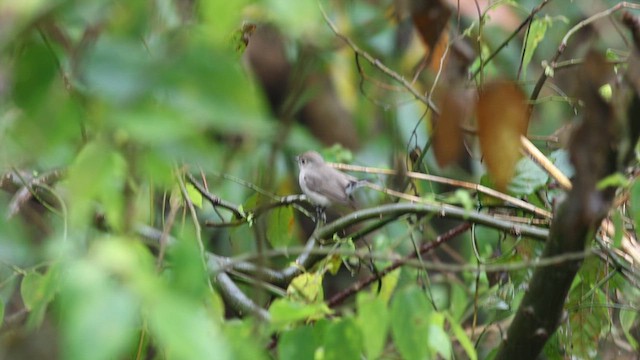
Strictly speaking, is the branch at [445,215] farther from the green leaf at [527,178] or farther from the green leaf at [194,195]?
the green leaf at [194,195]

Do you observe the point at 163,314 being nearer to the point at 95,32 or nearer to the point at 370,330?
the point at 95,32

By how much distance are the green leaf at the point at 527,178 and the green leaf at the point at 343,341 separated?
0.79 m

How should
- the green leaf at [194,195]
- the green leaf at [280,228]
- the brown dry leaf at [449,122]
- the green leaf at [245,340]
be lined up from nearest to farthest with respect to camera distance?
the green leaf at [245,340]
the brown dry leaf at [449,122]
the green leaf at [194,195]
the green leaf at [280,228]

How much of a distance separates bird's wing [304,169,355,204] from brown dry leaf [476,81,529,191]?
2.28m

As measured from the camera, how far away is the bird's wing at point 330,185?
3314 millimetres

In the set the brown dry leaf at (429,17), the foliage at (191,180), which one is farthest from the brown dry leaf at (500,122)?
the brown dry leaf at (429,17)

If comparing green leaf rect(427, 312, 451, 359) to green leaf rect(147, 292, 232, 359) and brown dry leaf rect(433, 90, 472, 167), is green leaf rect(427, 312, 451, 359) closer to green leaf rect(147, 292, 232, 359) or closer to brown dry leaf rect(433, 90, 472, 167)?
brown dry leaf rect(433, 90, 472, 167)

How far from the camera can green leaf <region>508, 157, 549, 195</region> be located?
1.85 meters

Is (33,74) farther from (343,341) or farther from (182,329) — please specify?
(343,341)

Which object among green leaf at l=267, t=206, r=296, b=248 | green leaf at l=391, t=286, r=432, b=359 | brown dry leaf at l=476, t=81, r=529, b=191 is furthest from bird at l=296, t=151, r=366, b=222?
brown dry leaf at l=476, t=81, r=529, b=191

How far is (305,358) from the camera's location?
119 centimetres

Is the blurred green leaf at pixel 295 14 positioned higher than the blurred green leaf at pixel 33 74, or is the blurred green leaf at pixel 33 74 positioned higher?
the blurred green leaf at pixel 295 14

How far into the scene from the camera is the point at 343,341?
1.16 metres

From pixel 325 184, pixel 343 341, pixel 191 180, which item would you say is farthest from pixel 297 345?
pixel 325 184
